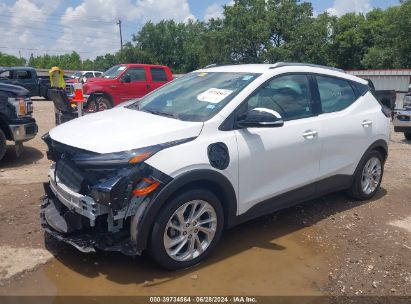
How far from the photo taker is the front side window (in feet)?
13.8

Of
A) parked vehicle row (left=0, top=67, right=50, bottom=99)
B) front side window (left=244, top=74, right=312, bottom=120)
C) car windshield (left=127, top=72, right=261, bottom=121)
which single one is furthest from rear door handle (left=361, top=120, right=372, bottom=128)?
parked vehicle row (left=0, top=67, right=50, bottom=99)

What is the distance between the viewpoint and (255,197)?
4055mm

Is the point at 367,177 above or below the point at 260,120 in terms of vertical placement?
below

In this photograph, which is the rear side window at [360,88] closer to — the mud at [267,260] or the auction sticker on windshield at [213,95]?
the mud at [267,260]

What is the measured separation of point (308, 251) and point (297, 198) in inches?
23.4

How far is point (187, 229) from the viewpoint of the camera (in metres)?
3.62

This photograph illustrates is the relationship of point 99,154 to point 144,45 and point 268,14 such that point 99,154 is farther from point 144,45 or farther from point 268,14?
point 144,45

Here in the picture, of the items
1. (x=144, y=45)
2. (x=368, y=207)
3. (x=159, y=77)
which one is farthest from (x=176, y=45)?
(x=368, y=207)

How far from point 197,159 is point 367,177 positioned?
9.99 feet

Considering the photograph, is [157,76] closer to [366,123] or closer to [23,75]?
[23,75]

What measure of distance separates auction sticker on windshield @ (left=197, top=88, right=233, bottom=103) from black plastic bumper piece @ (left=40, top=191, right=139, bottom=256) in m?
1.51

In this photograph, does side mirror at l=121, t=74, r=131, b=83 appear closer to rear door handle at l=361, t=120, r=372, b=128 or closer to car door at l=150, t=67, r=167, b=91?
car door at l=150, t=67, r=167, b=91

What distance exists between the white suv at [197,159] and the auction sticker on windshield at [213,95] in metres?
0.01

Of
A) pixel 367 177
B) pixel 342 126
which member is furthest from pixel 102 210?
pixel 367 177
